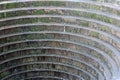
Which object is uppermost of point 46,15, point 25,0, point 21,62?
point 25,0

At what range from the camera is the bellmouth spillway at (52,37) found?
80.8 ft

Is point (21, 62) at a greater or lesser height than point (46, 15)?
lesser

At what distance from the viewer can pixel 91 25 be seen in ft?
81.3

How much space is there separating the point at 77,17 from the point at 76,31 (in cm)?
125

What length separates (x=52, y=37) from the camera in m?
26.4

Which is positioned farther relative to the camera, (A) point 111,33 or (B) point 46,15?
(B) point 46,15

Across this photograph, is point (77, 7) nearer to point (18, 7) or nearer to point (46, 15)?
point (46, 15)

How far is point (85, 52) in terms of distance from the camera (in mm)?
25031

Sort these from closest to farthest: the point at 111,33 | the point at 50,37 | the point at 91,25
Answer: the point at 111,33
the point at 91,25
the point at 50,37

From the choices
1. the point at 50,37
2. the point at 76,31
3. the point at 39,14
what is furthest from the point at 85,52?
the point at 39,14

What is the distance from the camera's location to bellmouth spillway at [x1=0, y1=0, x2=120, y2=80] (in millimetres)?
24641

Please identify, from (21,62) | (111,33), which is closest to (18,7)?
(21,62)

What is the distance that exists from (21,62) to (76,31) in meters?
5.84

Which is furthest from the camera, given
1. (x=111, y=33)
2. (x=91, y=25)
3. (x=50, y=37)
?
(x=50, y=37)
